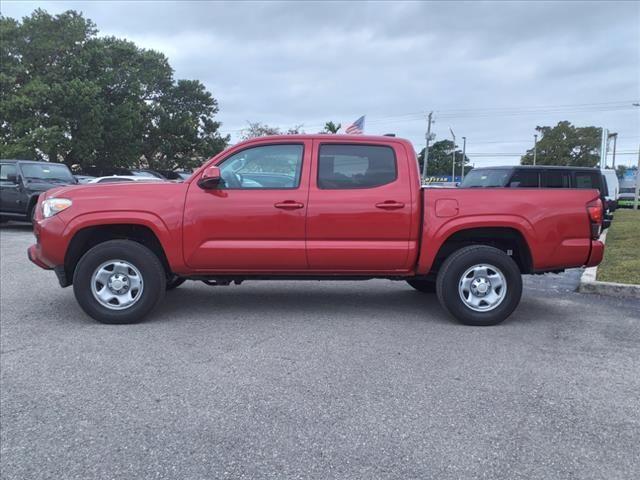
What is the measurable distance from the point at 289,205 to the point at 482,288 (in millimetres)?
2083

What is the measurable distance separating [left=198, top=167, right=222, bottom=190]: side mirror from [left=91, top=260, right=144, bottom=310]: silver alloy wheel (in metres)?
1.06

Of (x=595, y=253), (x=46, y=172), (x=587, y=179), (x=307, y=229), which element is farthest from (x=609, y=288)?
(x=46, y=172)

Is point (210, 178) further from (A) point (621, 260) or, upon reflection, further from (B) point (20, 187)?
(B) point (20, 187)

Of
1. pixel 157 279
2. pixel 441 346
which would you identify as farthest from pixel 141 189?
pixel 441 346

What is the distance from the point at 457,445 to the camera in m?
2.91

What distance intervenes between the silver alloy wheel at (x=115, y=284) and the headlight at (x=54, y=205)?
2.26 feet

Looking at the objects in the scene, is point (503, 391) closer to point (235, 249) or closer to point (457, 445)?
point (457, 445)

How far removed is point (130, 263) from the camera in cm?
517

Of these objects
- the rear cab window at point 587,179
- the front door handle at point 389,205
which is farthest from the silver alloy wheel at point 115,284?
the rear cab window at point 587,179

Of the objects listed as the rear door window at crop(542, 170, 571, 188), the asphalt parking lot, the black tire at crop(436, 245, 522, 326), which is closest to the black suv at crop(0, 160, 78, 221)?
the asphalt parking lot

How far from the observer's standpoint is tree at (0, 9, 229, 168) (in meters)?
27.2

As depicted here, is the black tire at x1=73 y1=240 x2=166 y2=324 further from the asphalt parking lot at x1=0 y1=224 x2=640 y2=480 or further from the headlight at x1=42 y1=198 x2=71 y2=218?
the headlight at x1=42 y1=198 x2=71 y2=218

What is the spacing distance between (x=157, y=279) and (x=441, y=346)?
276 cm

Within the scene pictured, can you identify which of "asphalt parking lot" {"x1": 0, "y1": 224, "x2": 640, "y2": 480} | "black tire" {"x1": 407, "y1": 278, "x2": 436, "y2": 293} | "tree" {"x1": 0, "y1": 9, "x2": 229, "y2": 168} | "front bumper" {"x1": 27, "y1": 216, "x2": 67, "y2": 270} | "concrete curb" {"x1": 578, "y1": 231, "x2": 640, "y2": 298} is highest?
"tree" {"x1": 0, "y1": 9, "x2": 229, "y2": 168}
